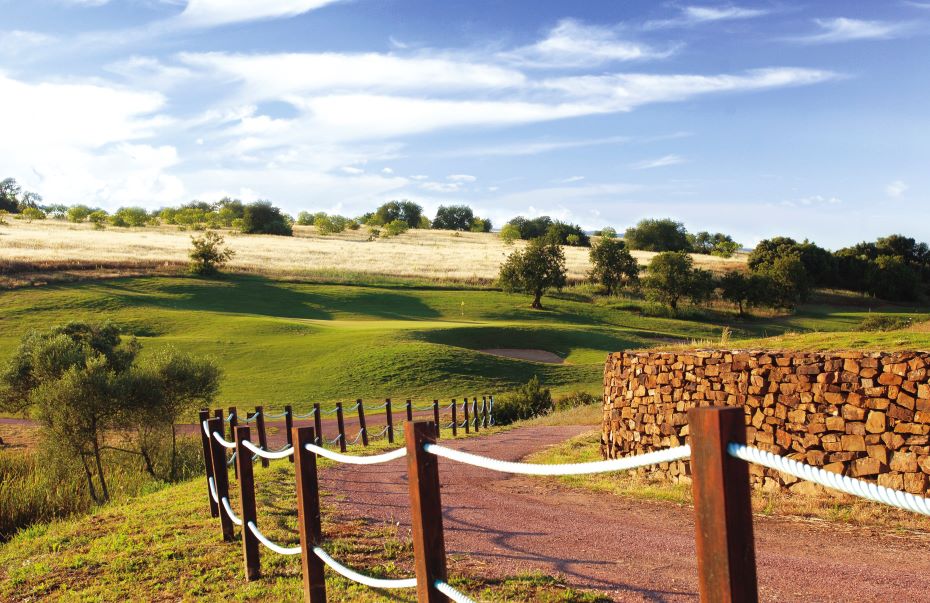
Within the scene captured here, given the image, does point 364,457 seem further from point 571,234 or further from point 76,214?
point 76,214

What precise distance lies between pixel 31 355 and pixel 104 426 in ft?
22.8

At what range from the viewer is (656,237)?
403 feet

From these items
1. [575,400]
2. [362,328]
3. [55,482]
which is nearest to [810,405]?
[55,482]

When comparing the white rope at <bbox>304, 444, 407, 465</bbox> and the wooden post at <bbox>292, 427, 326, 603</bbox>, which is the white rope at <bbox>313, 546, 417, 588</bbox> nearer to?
the wooden post at <bbox>292, 427, 326, 603</bbox>

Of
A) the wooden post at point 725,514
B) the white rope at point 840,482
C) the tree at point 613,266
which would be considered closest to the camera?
the white rope at point 840,482

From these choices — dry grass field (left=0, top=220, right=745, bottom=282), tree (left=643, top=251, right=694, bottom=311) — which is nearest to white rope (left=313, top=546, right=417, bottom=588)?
tree (left=643, top=251, right=694, bottom=311)

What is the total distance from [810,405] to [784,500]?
1319 millimetres

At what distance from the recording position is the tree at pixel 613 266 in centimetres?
7344

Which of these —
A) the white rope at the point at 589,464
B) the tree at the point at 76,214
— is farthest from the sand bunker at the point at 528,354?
the tree at the point at 76,214

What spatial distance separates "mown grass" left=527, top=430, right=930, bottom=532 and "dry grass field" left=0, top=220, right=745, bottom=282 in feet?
188

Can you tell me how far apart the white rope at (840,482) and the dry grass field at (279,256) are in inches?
2539

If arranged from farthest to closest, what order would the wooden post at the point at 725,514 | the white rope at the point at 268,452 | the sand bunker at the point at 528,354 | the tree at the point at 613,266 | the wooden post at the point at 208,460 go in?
the tree at the point at 613,266 < the sand bunker at the point at 528,354 < the wooden post at the point at 208,460 < the white rope at the point at 268,452 < the wooden post at the point at 725,514

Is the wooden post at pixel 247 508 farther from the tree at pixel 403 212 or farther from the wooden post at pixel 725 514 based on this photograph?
the tree at pixel 403 212

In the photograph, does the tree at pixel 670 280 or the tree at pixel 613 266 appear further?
the tree at pixel 613 266
